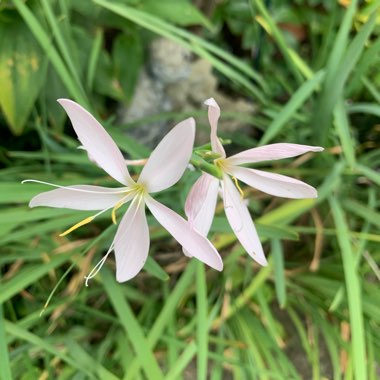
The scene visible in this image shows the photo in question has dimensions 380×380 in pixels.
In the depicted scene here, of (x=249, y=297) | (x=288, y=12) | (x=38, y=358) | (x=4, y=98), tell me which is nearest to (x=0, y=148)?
(x=4, y=98)

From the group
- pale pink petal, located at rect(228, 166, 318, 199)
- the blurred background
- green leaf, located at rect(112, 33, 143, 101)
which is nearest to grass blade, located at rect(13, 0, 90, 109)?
the blurred background

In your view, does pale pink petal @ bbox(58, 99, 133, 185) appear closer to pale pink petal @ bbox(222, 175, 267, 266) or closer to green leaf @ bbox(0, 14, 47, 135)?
pale pink petal @ bbox(222, 175, 267, 266)

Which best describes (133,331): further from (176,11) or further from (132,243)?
(176,11)

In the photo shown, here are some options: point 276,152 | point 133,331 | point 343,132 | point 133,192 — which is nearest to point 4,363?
point 133,331

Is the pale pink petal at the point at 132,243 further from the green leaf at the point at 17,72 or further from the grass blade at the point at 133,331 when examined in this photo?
the green leaf at the point at 17,72

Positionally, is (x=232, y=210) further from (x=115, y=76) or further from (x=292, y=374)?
(x=115, y=76)

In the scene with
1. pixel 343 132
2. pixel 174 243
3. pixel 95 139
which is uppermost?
pixel 95 139

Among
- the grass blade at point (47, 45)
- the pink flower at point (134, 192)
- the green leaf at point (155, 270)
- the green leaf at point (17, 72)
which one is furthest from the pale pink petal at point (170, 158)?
the green leaf at point (17, 72)
